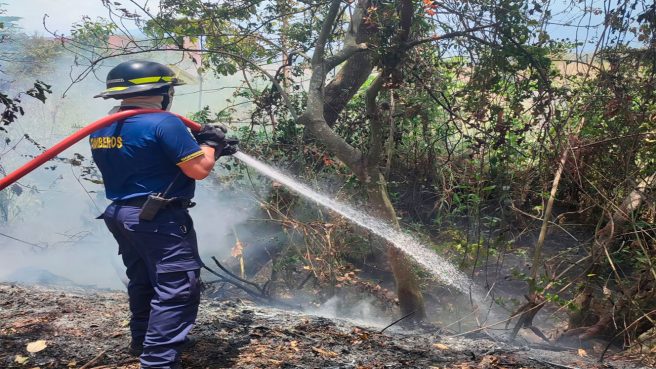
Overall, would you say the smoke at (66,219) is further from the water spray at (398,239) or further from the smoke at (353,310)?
the smoke at (353,310)

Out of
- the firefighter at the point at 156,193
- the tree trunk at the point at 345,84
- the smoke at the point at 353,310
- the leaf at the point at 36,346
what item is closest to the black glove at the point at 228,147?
the firefighter at the point at 156,193

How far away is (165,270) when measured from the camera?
230 centimetres

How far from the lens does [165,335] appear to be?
224 cm

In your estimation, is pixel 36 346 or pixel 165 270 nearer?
pixel 165 270

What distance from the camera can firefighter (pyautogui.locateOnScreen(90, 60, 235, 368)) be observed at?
2.28 m

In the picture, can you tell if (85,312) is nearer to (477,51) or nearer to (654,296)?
(477,51)

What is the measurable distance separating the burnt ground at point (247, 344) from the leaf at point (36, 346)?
24 millimetres

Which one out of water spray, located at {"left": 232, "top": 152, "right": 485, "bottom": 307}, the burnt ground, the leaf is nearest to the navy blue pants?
the burnt ground

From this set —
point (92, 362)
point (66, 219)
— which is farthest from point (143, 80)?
point (66, 219)

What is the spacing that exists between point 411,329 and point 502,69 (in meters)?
2.57

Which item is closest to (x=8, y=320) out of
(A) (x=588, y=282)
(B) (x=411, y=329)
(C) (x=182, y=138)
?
(C) (x=182, y=138)

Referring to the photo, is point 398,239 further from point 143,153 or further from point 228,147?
point 143,153

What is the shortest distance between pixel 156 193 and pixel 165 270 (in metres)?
0.41

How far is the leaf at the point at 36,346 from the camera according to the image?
2.55m
